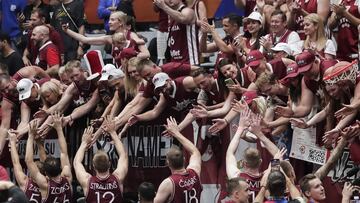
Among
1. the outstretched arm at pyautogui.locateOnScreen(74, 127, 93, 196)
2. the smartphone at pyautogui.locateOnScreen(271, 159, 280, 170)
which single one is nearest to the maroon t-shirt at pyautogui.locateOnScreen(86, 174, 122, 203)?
the outstretched arm at pyautogui.locateOnScreen(74, 127, 93, 196)

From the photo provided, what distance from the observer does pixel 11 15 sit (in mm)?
23797

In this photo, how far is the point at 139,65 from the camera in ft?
61.1

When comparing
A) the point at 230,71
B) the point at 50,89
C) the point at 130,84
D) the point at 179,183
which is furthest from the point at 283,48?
the point at 50,89

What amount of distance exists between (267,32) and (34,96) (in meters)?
3.67

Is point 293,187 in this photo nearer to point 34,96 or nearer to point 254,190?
point 254,190

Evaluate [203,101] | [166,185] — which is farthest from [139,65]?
[166,185]

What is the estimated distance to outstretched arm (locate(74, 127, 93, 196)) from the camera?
17375mm

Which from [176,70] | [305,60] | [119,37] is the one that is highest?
[305,60]

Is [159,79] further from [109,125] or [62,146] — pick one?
[62,146]

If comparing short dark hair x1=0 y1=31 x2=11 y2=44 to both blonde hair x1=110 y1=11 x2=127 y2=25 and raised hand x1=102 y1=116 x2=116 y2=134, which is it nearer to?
blonde hair x1=110 y1=11 x2=127 y2=25

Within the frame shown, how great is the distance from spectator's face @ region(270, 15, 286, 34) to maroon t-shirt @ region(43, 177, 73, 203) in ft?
12.5

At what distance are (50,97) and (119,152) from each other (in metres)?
2.25

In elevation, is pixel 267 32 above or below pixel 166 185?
above

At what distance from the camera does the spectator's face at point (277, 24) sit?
18.8m
